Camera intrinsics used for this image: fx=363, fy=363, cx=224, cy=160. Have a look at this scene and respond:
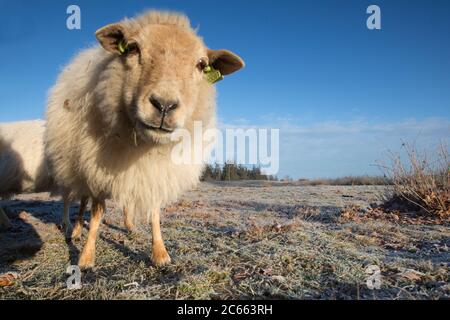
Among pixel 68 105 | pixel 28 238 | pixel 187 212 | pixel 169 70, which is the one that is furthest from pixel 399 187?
pixel 28 238

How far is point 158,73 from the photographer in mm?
3822

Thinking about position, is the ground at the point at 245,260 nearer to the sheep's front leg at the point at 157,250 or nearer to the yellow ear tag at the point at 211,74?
the sheep's front leg at the point at 157,250

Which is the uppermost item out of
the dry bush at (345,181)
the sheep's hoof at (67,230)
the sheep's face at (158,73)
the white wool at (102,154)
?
the sheep's face at (158,73)

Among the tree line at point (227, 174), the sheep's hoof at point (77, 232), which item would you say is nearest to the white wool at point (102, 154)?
the sheep's hoof at point (77, 232)

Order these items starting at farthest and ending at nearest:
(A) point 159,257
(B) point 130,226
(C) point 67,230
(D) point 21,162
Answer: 1. (D) point 21,162
2. (C) point 67,230
3. (B) point 130,226
4. (A) point 159,257

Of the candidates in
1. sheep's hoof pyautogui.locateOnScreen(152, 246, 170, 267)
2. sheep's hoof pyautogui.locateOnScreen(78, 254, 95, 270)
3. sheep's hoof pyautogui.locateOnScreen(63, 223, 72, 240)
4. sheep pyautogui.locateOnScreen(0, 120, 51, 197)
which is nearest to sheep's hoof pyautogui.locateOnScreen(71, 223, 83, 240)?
sheep's hoof pyautogui.locateOnScreen(63, 223, 72, 240)

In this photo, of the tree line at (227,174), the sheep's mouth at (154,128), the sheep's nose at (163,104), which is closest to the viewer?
the sheep's nose at (163,104)

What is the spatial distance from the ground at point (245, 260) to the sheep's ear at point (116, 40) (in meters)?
2.53

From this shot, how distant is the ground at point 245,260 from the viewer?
3246 millimetres

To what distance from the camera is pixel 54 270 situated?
4324 mm

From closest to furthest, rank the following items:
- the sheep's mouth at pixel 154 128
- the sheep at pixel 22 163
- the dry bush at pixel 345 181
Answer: the sheep's mouth at pixel 154 128, the sheep at pixel 22 163, the dry bush at pixel 345 181

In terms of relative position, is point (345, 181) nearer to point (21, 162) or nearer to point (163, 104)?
point (21, 162)

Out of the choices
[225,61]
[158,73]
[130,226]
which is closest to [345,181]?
[130,226]

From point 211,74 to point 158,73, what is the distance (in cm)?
114
